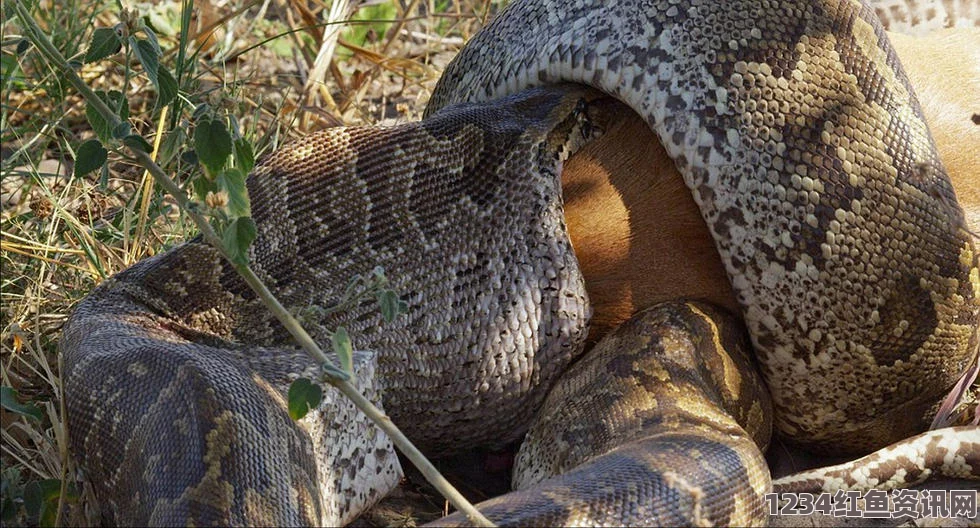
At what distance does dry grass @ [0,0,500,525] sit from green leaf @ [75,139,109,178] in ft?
0.46

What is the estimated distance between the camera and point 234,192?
8.06 feet

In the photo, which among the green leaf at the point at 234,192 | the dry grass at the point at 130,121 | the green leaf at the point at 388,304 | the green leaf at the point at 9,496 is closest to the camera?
the green leaf at the point at 234,192

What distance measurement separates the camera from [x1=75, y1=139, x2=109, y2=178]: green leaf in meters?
2.65

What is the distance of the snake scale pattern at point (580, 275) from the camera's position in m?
3.45

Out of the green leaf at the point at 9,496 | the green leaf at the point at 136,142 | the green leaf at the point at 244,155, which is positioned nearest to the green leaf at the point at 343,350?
the green leaf at the point at 244,155

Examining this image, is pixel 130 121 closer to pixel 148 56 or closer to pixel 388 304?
pixel 148 56

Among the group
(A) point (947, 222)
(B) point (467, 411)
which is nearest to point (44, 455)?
(B) point (467, 411)

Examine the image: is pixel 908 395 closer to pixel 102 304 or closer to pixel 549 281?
pixel 549 281

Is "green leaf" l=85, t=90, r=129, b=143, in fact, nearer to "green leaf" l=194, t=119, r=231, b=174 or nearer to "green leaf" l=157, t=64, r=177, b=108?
"green leaf" l=157, t=64, r=177, b=108

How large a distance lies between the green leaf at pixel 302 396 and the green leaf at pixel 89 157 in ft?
2.36

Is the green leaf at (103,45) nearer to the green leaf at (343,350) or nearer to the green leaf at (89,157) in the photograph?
the green leaf at (89,157)

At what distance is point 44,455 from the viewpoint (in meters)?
3.39

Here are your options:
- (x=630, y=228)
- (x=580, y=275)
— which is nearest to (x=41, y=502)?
(x=580, y=275)

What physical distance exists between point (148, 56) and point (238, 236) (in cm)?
54
